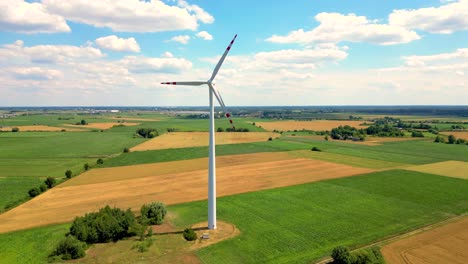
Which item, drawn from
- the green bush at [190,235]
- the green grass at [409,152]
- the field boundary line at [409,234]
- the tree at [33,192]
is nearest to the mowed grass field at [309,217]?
the field boundary line at [409,234]

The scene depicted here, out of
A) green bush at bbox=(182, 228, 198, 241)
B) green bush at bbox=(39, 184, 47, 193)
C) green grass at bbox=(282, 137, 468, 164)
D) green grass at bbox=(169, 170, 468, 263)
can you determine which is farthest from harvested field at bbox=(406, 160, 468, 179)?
green bush at bbox=(39, 184, 47, 193)

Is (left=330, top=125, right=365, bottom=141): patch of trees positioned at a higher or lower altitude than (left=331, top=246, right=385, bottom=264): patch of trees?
higher

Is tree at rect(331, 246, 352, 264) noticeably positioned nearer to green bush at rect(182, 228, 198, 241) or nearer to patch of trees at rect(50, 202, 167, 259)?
green bush at rect(182, 228, 198, 241)

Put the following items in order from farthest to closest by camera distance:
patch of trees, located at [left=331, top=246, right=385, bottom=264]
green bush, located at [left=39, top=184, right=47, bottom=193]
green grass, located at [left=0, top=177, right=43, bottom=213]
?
green bush, located at [left=39, top=184, right=47, bottom=193]
green grass, located at [left=0, top=177, right=43, bottom=213]
patch of trees, located at [left=331, top=246, right=385, bottom=264]

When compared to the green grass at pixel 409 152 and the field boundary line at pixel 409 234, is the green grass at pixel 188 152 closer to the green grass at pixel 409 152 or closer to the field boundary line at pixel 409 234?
the green grass at pixel 409 152

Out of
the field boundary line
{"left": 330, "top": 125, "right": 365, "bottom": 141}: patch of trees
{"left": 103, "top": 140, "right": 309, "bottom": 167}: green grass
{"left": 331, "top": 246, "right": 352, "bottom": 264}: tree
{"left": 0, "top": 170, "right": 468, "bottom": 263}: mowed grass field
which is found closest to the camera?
{"left": 331, "top": 246, "right": 352, "bottom": 264}: tree

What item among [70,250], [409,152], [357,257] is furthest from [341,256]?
[409,152]
